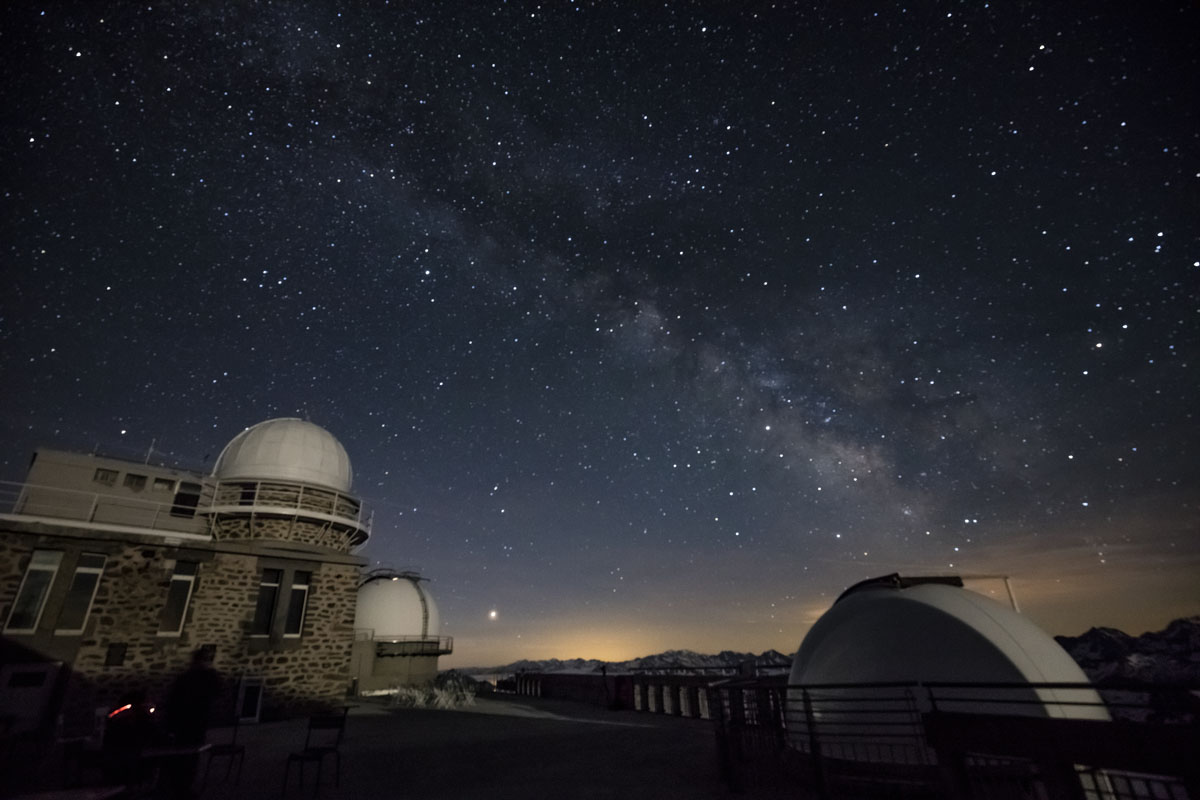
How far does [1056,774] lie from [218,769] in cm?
1231

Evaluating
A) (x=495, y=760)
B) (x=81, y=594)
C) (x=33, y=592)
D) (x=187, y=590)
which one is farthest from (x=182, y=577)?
Result: (x=495, y=760)

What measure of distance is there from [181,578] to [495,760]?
13.4 meters

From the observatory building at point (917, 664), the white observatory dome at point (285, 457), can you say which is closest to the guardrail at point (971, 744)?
the observatory building at point (917, 664)

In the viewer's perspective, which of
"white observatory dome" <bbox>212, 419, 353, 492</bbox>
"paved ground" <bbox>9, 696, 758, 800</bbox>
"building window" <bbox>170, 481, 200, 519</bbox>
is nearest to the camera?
"paved ground" <bbox>9, 696, 758, 800</bbox>

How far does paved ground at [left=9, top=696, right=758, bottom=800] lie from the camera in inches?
307

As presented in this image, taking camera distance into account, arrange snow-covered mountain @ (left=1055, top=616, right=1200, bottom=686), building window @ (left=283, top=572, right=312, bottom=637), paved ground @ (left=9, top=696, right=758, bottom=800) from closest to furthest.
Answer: paved ground @ (left=9, top=696, right=758, bottom=800)
building window @ (left=283, top=572, right=312, bottom=637)
snow-covered mountain @ (left=1055, top=616, right=1200, bottom=686)

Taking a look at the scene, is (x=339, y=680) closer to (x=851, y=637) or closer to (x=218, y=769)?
(x=218, y=769)

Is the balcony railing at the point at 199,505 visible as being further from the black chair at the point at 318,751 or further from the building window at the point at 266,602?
the black chair at the point at 318,751

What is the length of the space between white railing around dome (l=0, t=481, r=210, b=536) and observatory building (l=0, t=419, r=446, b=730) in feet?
0.18

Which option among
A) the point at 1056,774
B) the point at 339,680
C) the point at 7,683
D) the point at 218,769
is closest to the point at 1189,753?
the point at 1056,774

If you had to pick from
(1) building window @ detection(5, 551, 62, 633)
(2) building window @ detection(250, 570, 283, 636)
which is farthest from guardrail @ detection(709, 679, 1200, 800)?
(1) building window @ detection(5, 551, 62, 633)

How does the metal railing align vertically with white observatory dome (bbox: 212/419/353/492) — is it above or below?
below

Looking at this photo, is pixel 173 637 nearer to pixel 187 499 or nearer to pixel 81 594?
pixel 81 594

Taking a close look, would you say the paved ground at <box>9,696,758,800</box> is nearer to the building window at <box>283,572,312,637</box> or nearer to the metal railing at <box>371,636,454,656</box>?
the building window at <box>283,572,312,637</box>
